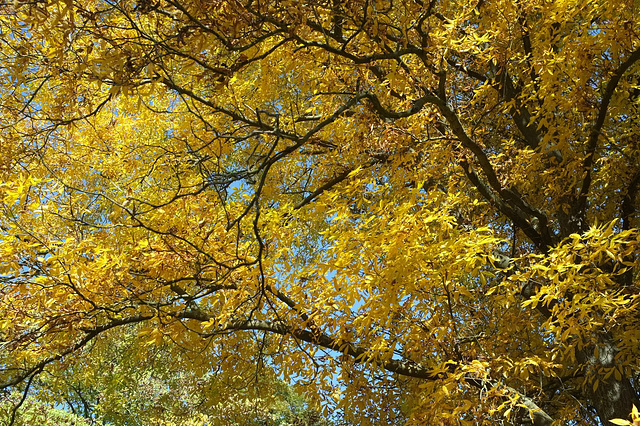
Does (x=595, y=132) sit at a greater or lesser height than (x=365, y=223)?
greater

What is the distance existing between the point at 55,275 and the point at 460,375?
300 centimetres

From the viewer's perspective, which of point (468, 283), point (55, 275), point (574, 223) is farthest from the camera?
point (468, 283)

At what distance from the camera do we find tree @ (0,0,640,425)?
3502mm

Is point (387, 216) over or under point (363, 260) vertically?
over

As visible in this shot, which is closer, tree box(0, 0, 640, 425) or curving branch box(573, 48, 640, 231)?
tree box(0, 0, 640, 425)

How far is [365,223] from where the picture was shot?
4051mm

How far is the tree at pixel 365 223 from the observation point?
3.50 m

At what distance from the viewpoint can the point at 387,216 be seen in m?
4.14

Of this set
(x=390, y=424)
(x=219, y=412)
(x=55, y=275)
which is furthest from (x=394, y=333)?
(x=219, y=412)

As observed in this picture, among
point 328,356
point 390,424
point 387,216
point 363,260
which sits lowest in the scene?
point 390,424

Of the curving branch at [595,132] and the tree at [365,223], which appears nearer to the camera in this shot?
the tree at [365,223]

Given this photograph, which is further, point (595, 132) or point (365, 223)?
point (595, 132)

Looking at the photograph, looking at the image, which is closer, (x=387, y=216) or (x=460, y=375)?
(x=460, y=375)

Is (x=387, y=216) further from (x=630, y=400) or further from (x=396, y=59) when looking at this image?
(x=630, y=400)
